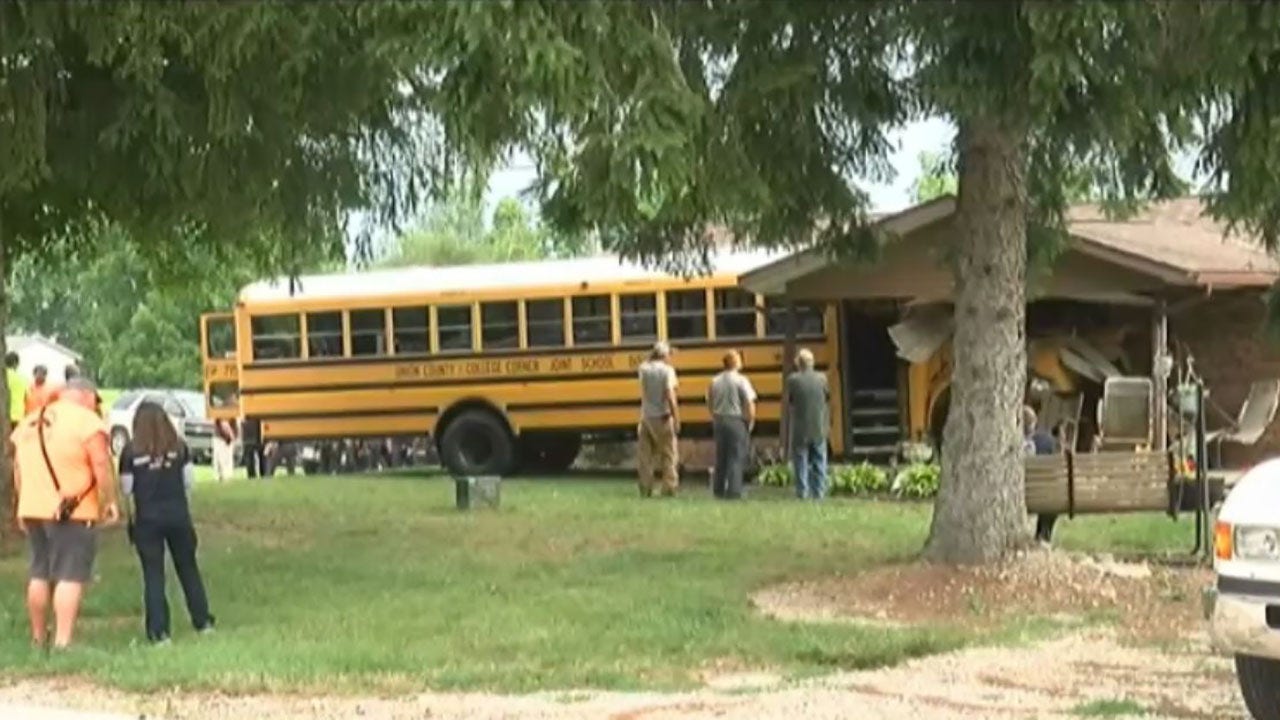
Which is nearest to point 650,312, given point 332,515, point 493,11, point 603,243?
point 332,515

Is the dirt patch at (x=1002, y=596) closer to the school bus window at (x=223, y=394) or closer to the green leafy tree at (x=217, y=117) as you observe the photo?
the green leafy tree at (x=217, y=117)

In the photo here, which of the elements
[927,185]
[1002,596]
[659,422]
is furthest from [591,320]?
[927,185]

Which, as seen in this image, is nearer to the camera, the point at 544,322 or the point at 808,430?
the point at 808,430

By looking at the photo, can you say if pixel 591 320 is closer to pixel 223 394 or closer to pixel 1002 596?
pixel 223 394

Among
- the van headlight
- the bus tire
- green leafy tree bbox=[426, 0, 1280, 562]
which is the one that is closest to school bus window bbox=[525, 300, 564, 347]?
the bus tire

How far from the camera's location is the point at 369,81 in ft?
48.4

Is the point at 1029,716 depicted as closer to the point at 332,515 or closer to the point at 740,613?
the point at 740,613

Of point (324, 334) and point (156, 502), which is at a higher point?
point (324, 334)

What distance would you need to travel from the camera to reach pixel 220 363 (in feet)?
110

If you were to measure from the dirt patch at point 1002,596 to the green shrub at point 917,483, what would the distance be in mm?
7669

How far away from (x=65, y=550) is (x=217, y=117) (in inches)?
141

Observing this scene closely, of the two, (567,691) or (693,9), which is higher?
(693,9)

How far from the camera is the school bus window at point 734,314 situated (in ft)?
90.6

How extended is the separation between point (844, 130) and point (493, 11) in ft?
15.2
